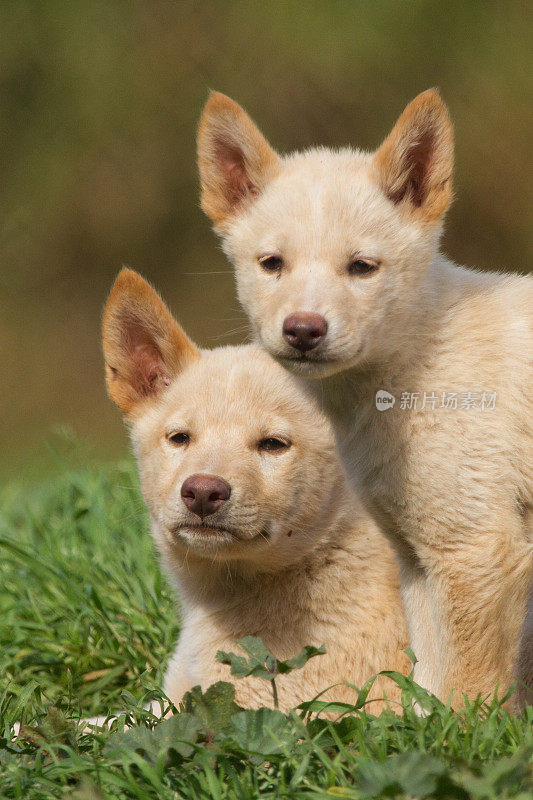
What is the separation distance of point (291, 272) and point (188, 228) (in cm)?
810

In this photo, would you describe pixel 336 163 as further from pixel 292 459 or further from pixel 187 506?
pixel 187 506

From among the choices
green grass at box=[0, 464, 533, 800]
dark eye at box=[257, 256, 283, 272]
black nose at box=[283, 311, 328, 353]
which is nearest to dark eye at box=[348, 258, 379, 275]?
dark eye at box=[257, 256, 283, 272]

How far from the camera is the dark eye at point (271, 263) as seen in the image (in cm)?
406

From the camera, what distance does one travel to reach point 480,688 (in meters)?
3.74

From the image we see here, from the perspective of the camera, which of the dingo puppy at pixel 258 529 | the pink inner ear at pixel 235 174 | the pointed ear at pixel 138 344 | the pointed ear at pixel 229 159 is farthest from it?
the pink inner ear at pixel 235 174

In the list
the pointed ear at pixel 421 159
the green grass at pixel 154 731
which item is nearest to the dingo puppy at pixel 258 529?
the green grass at pixel 154 731

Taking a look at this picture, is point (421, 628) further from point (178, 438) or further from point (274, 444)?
point (178, 438)

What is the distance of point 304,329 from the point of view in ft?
11.8

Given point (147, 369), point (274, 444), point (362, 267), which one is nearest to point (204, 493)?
point (274, 444)

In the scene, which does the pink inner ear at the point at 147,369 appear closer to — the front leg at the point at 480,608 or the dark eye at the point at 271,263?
the dark eye at the point at 271,263

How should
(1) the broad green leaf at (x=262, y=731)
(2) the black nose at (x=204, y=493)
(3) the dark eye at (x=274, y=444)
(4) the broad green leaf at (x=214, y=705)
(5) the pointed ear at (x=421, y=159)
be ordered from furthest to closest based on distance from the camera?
(5) the pointed ear at (x=421, y=159)
(3) the dark eye at (x=274, y=444)
(2) the black nose at (x=204, y=493)
(4) the broad green leaf at (x=214, y=705)
(1) the broad green leaf at (x=262, y=731)

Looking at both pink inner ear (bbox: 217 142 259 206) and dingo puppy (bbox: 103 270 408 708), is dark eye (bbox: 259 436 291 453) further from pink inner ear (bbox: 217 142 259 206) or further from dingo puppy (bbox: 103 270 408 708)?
pink inner ear (bbox: 217 142 259 206)

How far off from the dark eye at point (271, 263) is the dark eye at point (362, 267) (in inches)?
11.3

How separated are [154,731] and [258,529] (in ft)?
2.51
